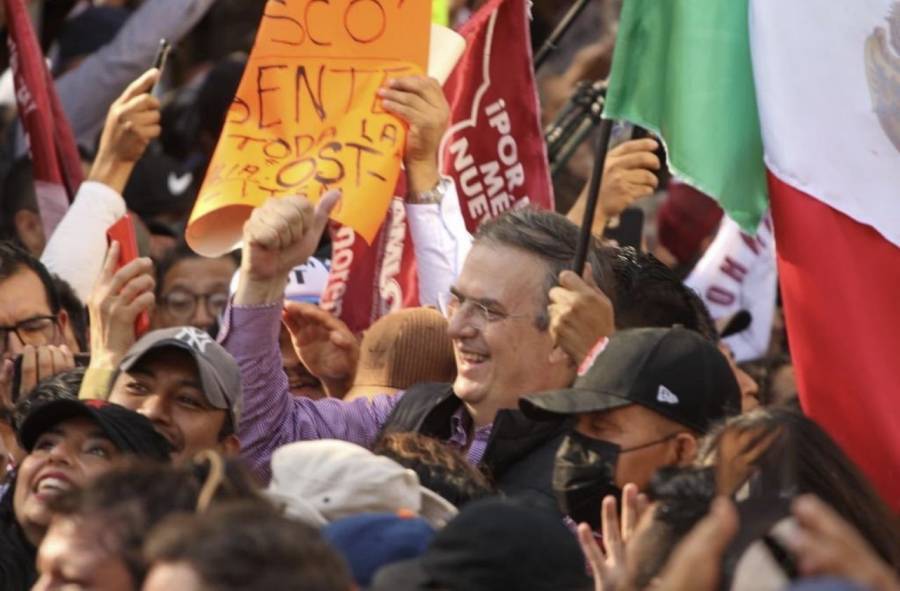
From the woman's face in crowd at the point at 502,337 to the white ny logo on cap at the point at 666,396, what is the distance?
2.39ft

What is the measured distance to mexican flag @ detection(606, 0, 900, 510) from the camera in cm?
591

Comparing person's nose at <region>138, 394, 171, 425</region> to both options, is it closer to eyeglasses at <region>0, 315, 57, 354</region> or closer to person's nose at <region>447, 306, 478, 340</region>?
person's nose at <region>447, 306, 478, 340</region>

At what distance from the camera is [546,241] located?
6.04 m

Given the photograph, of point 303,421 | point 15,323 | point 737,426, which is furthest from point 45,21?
point 737,426

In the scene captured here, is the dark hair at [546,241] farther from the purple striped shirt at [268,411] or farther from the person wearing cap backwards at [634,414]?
the person wearing cap backwards at [634,414]

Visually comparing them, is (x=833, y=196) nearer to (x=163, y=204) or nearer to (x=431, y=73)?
(x=431, y=73)

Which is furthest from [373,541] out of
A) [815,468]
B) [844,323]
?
[844,323]

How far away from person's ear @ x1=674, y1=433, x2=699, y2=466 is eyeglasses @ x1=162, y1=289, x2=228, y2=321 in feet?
10.8

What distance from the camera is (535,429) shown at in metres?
5.64

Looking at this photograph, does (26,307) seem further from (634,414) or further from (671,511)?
(671,511)

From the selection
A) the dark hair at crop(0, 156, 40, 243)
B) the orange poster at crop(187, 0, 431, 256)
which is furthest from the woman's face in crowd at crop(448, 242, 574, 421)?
the dark hair at crop(0, 156, 40, 243)

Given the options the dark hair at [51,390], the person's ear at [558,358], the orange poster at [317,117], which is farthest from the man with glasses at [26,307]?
the person's ear at [558,358]

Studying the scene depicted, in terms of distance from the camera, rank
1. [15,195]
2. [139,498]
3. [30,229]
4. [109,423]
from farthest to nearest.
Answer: [15,195] → [30,229] → [109,423] → [139,498]

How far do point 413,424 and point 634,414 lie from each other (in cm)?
85
